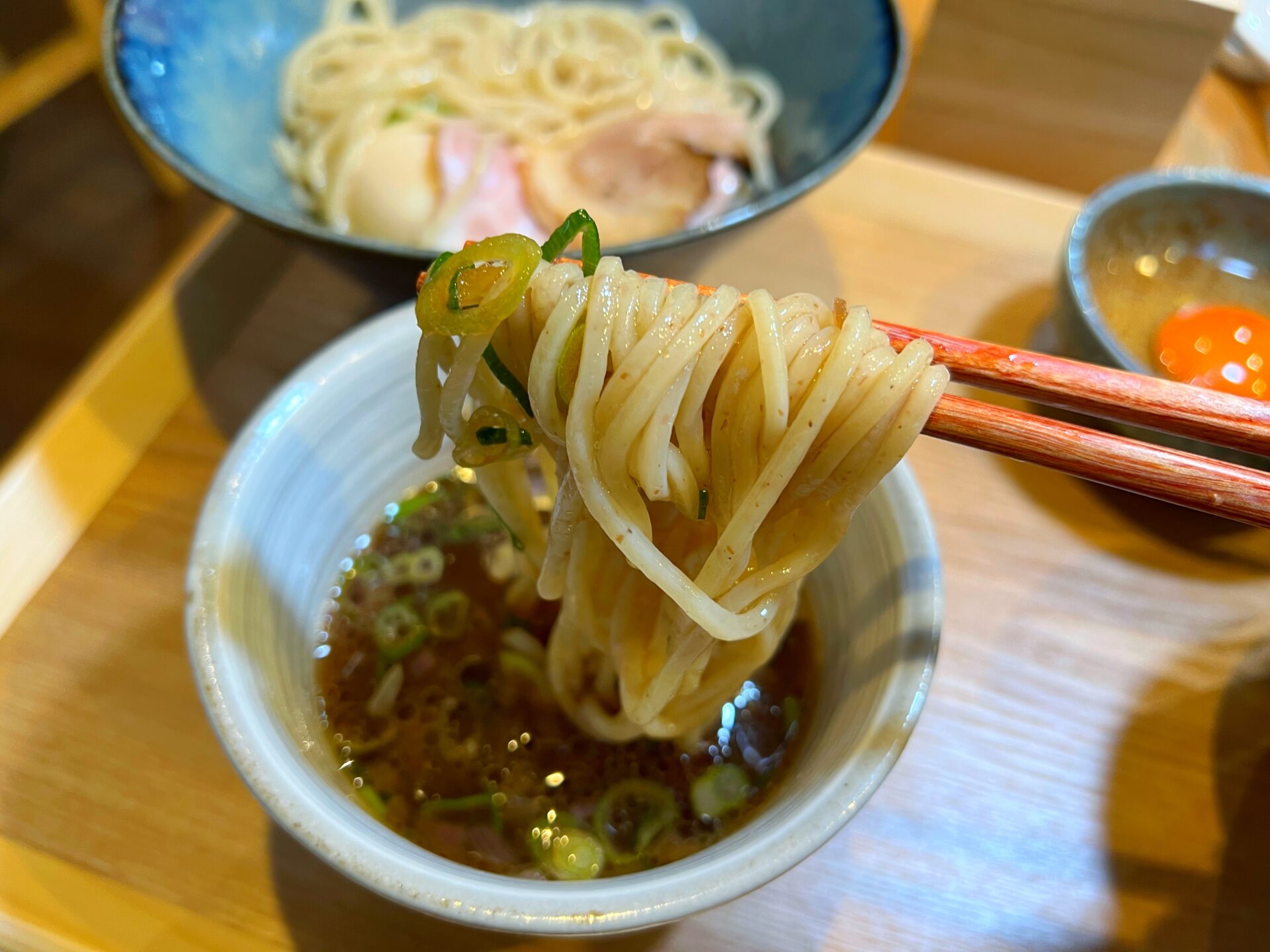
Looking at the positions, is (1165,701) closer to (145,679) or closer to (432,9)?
(145,679)

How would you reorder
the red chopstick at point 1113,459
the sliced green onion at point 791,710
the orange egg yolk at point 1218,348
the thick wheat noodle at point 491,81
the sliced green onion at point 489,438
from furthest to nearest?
the thick wheat noodle at point 491,81 < the orange egg yolk at point 1218,348 < the sliced green onion at point 791,710 < the sliced green onion at point 489,438 < the red chopstick at point 1113,459

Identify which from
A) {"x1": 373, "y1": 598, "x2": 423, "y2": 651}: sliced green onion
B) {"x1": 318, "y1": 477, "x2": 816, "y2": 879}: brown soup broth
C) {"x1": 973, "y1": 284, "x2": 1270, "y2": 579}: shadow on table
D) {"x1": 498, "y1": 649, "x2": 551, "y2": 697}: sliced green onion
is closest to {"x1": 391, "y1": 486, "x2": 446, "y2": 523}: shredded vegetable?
{"x1": 318, "y1": 477, "x2": 816, "y2": 879}: brown soup broth

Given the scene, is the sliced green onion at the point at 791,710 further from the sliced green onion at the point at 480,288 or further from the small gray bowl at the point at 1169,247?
the small gray bowl at the point at 1169,247

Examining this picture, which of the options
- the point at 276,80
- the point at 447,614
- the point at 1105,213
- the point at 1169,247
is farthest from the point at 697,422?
the point at 276,80

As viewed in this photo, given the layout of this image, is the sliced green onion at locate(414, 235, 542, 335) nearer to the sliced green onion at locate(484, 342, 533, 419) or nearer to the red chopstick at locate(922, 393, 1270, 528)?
the sliced green onion at locate(484, 342, 533, 419)

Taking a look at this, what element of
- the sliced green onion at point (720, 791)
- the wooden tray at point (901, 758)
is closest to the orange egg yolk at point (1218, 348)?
the wooden tray at point (901, 758)
